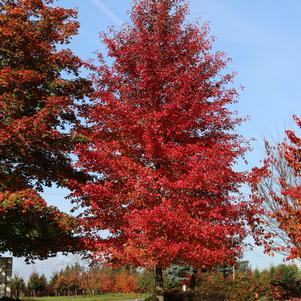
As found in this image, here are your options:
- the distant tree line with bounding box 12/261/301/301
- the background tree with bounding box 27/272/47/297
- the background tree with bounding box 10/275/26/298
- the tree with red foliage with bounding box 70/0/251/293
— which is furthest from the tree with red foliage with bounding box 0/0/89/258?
the background tree with bounding box 27/272/47/297

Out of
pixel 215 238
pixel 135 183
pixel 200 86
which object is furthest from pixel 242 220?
pixel 200 86

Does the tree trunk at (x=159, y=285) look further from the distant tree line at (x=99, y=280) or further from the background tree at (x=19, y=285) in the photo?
the background tree at (x=19, y=285)

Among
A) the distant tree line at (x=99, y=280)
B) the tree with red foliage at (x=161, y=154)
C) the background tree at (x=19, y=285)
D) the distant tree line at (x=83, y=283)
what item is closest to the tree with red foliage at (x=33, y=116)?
the tree with red foliage at (x=161, y=154)

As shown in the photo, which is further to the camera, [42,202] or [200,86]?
[200,86]

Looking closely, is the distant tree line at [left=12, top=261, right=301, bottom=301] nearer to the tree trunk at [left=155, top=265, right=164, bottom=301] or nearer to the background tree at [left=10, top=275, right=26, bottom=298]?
the background tree at [left=10, top=275, right=26, bottom=298]

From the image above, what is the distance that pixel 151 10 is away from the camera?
1695 cm

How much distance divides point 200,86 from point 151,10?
3771mm

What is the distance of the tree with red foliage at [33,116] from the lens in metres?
13.9

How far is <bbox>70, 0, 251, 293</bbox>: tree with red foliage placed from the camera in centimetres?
1330

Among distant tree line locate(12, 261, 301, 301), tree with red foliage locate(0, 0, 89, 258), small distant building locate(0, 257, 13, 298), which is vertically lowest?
distant tree line locate(12, 261, 301, 301)

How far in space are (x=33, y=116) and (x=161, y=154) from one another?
170 inches

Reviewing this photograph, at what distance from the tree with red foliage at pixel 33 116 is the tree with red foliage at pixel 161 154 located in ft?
3.23

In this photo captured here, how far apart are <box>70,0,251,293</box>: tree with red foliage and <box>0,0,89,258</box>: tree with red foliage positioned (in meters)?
0.98

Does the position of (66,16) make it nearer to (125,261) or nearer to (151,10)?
(151,10)
